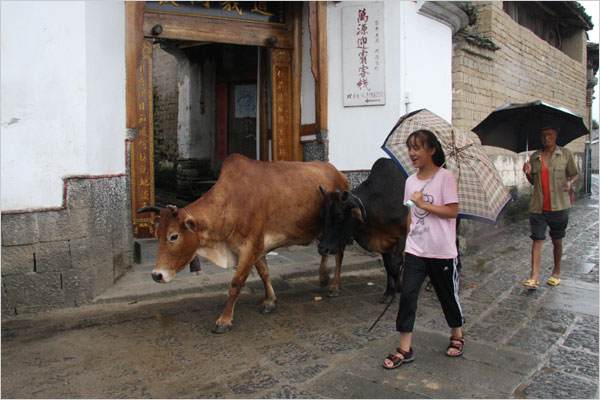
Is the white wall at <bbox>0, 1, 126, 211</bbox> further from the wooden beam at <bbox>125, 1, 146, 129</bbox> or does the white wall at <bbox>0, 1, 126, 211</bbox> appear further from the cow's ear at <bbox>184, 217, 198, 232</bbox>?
the cow's ear at <bbox>184, 217, 198, 232</bbox>

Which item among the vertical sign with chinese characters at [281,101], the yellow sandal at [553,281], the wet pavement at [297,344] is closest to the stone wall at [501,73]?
the vertical sign with chinese characters at [281,101]

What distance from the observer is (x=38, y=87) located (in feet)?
14.8

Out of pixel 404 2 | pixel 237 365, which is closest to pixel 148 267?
pixel 237 365

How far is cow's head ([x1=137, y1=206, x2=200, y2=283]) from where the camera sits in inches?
148

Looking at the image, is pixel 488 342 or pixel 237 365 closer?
pixel 237 365

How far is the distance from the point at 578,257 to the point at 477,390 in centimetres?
504

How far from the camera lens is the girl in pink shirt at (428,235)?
127 inches

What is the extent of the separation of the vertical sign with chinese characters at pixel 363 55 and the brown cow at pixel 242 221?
2306 mm

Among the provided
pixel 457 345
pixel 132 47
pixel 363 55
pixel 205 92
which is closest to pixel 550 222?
pixel 457 345

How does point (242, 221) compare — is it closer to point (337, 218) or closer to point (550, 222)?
point (337, 218)

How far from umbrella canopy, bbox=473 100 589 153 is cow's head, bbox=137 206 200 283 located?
3.39 m

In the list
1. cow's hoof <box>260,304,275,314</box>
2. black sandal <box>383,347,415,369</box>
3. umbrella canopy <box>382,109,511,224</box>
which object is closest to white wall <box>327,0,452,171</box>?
cow's hoof <box>260,304,275,314</box>

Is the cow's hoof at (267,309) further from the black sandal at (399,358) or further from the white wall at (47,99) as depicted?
the white wall at (47,99)

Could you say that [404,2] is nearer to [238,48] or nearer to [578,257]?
[578,257]
